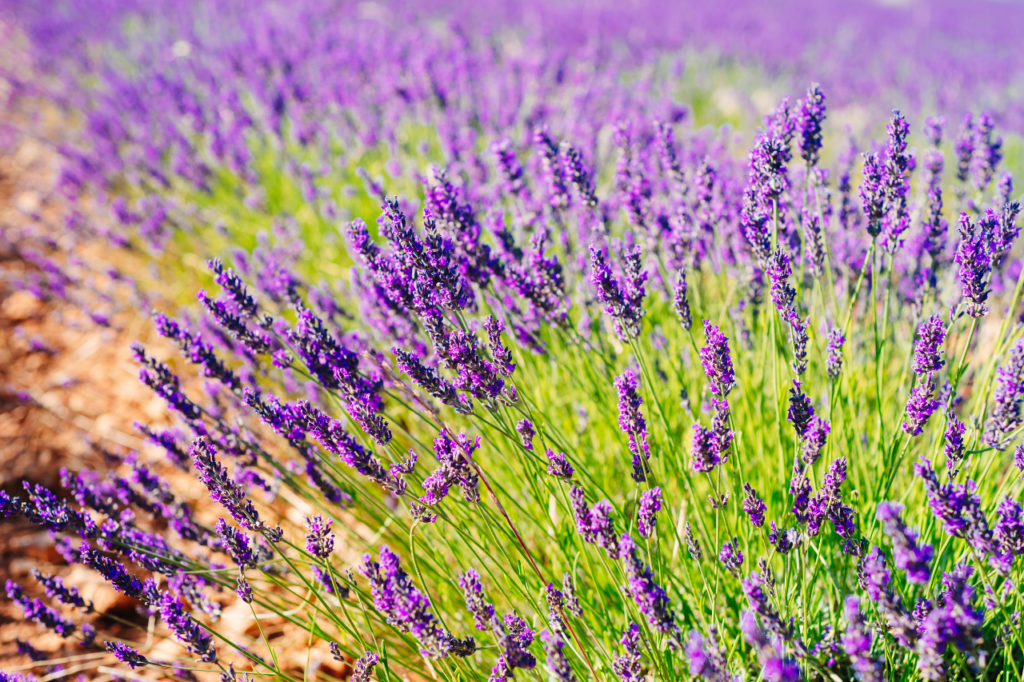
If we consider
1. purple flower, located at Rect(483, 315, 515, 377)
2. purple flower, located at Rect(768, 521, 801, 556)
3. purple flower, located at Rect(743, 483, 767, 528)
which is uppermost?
purple flower, located at Rect(483, 315, 515, 377)

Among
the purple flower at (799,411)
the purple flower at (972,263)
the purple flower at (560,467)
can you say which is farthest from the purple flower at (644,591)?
the purple flower at (972,263)

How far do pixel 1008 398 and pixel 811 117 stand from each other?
840 mm

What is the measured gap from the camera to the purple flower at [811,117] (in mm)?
1596

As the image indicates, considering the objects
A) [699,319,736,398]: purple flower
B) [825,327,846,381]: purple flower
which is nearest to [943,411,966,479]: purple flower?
[825,327,846,381]: purple flower

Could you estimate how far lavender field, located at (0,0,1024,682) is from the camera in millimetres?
1292

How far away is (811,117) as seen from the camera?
1.61 m

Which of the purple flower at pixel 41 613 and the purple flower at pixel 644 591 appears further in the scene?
the purple flower at pixel 41 613

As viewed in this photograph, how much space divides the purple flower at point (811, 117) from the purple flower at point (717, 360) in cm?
70

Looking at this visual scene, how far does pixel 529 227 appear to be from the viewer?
2.57 metres

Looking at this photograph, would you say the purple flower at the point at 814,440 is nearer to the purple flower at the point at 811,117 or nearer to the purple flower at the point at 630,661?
the purple flower at the point at 630,661

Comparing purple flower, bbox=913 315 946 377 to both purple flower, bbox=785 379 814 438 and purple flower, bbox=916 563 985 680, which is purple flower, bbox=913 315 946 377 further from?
purple flower, bbox=916 563 985 680

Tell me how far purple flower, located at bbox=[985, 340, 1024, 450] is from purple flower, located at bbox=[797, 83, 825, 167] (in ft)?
2.38

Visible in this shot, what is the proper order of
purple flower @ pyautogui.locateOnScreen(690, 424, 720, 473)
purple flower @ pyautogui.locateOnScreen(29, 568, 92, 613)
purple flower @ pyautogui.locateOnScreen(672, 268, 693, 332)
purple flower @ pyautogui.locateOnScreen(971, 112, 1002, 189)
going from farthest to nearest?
purple flower @ pyautogui.locateOnScreen(971, 112, 1002, 189) → purple flower @ pyautogui.locateOnScreen(29, 568, 92, 613) → purple flower @ pyautogui.locateOnScreen(672, 268, 693, 332) → purple flower @ pyautogui.locateOnScreen(690, 424, 720, 473)

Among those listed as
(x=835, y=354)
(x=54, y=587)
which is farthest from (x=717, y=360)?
(x=54, y=587)
